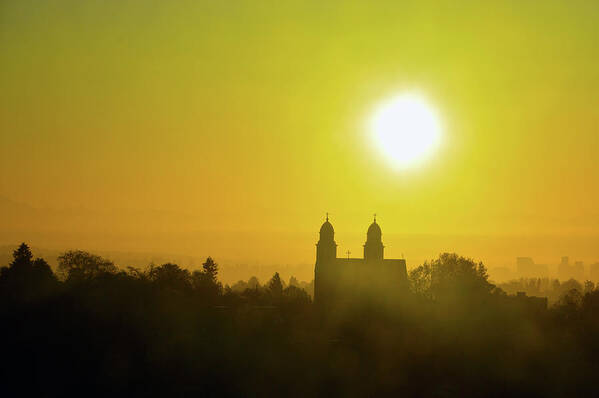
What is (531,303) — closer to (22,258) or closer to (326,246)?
(326,246)

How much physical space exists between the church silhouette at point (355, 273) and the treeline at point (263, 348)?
3226 mm

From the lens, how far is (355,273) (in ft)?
278

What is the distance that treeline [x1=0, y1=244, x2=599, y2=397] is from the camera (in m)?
57.0

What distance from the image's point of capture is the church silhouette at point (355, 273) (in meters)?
83.8

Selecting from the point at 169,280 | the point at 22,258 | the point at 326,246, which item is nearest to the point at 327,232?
the point at 326,246

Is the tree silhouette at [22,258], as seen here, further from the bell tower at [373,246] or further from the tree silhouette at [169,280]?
the bell tower at [373,246]

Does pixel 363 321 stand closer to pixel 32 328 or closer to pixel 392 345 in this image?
pixel 392 345

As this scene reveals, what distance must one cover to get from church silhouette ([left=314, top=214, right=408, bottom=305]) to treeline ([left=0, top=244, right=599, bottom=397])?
3.23 metres

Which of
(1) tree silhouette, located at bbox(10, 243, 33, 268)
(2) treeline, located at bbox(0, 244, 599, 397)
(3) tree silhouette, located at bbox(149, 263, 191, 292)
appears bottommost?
(2) treeline, located at bbox(0, 244, 599, 397)

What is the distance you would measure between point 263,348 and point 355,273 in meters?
24.4

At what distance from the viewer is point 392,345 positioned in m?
65.6

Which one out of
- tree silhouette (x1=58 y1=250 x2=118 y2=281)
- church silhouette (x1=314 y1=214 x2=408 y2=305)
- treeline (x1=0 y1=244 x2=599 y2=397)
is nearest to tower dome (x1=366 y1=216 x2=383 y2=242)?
church silhouette (x1=314 y1=214 x2=408 y2=305)

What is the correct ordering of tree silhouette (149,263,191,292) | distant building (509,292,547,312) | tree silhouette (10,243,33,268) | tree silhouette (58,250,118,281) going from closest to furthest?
tree silhouette (149,263,191,292), distant building (509,292,547,312), tree silhouette (10,243,33,268), tree silhouette (58,250,118,281)

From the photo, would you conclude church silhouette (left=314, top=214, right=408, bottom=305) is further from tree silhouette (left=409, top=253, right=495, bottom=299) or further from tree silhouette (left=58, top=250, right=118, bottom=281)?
tree silhouette (left=58, top=250, right=118, bottom=281)
